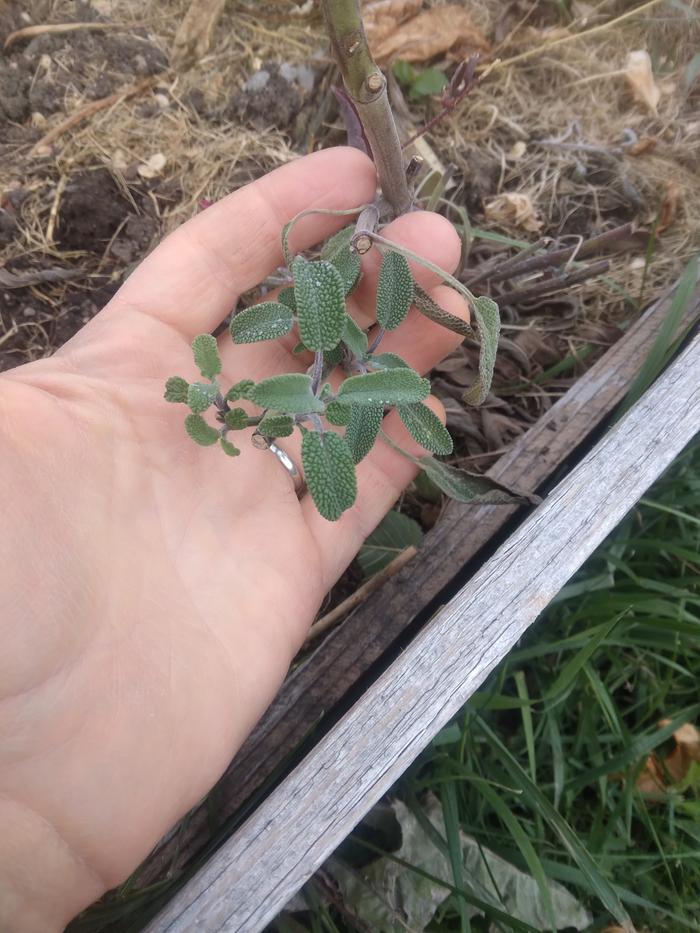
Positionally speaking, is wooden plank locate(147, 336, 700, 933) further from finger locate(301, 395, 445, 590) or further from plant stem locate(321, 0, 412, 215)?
Result: plant stem locate(321, 0, 412, 215)

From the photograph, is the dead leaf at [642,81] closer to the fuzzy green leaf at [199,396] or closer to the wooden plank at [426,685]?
the wooden plank at [426,685]

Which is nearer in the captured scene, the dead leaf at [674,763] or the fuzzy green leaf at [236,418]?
the fuzzy green leaf at [236,418]

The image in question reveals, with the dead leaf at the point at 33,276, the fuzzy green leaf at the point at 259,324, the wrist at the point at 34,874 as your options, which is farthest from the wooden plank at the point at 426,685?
the dead leaf at the point at 33,276

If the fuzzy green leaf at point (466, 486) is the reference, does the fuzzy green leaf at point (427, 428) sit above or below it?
above

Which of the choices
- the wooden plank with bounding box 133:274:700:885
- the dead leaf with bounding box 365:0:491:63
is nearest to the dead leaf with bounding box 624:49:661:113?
the dead leaf with bounding box 365:0:491:63

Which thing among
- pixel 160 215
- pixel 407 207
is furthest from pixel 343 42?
pixel 160 215

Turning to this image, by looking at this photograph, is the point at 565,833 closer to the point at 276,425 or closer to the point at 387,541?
the point at 387,541

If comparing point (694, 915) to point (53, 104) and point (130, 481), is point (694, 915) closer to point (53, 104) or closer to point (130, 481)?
point (130, 481)

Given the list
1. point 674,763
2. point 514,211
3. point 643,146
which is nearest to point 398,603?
point 674,763
